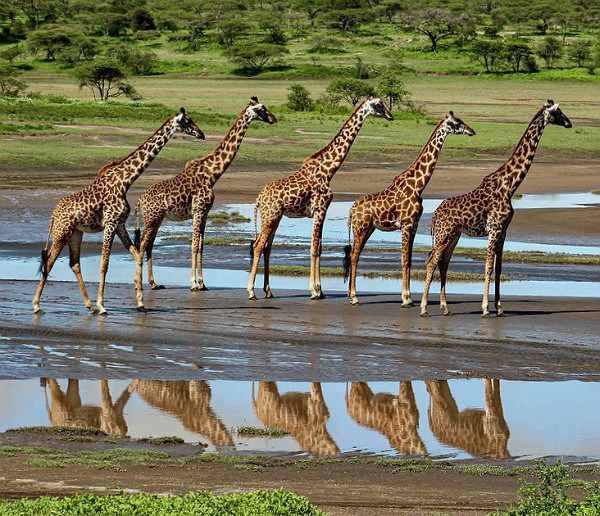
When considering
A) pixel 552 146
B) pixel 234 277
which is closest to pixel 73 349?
pixel 234 277

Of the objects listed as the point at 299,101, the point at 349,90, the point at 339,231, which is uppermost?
the point at 339,231

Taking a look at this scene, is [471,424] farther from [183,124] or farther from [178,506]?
[183,124]

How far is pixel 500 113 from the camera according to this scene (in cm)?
5694

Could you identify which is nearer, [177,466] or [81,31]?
[177,466]

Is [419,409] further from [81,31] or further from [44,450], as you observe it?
[81,31]

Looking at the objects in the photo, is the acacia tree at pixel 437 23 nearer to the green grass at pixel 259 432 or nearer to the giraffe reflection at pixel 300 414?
the giraffe reflection at pixel 300 414

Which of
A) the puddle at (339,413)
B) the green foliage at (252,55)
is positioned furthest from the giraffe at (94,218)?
the green foliage at (252,55)

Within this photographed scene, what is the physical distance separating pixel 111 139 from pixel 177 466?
35.1m

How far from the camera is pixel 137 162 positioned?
1781 centimetres

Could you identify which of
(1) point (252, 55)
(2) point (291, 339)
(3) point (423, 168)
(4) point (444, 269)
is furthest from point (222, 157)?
(1) point (252, 55)

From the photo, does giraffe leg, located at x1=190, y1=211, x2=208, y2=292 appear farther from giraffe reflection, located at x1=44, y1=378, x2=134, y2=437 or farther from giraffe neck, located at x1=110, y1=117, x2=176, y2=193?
giraffe reflection, located at x1=44, y1=378, x2=134, y2=437

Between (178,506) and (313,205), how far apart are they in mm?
11724

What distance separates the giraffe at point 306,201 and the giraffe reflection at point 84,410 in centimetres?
573

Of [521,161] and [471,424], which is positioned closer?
[471,424]
